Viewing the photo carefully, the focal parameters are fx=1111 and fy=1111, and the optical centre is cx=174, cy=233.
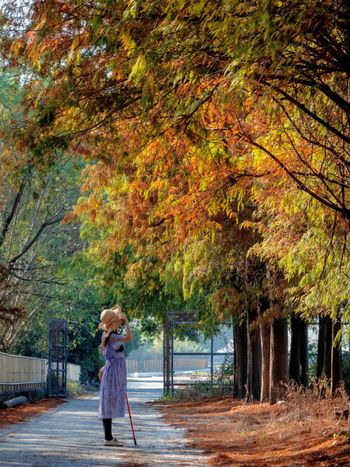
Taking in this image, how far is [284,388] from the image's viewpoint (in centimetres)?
2561

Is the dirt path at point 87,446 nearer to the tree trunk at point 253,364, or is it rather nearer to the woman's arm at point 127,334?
the woman's arm at point 127,334

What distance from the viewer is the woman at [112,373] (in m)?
16.1

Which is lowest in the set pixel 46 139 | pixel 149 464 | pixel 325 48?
pixel 149 464

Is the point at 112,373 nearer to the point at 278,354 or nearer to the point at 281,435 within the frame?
the point at 281,435

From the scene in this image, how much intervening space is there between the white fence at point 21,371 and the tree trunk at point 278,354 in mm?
7469

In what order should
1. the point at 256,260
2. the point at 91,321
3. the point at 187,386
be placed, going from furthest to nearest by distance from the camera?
the point at 91,321 < the point at 187,386 < the point at 256,260

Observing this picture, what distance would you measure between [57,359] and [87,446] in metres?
26.8

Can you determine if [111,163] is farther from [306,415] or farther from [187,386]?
[187,386]

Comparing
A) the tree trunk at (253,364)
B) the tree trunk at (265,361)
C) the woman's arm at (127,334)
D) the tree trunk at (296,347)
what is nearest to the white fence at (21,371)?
the tree trunk at (253,364)

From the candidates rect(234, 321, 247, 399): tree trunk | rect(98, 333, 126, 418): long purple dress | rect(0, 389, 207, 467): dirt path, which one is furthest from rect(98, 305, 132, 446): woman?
rect(234, 321, 247, 399): tree trunk

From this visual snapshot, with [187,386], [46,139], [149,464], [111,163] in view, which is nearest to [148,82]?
[46,139]

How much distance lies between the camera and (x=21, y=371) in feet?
112

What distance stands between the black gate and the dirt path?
18.5 meters

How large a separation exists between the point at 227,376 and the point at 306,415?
2485cm
